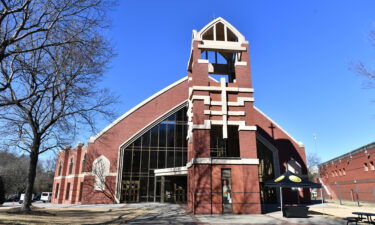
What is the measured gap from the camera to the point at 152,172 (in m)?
31.7

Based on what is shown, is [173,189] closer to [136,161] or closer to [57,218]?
[136,161]

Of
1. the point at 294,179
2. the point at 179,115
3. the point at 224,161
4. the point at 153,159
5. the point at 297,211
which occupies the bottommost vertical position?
the point at 297,211

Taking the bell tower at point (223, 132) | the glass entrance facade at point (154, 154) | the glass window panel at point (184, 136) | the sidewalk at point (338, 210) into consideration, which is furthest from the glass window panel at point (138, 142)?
the sidewalk at point (338, 210)

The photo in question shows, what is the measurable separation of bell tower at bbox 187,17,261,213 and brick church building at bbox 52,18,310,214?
0.07 meters

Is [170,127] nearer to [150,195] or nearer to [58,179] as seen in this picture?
[150,195]

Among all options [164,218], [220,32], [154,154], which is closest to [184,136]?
[154,154]

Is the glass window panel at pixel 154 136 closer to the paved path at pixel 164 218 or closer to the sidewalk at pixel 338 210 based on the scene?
the paved path at pixel 164 218

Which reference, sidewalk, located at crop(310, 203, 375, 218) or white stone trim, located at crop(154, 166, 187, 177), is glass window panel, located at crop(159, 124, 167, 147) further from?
sidewalk, located at crop(310, 203, 375, 218)

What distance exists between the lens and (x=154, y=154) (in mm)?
32469

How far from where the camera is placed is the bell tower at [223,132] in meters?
19.1

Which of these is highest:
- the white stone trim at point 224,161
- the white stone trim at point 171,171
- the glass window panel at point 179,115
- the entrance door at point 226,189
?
the glass window panel at point 179,115

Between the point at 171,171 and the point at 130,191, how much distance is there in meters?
6.04

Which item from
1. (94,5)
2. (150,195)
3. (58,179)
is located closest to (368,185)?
(150,195)

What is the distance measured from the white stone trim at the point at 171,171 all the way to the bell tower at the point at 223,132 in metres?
5.92
